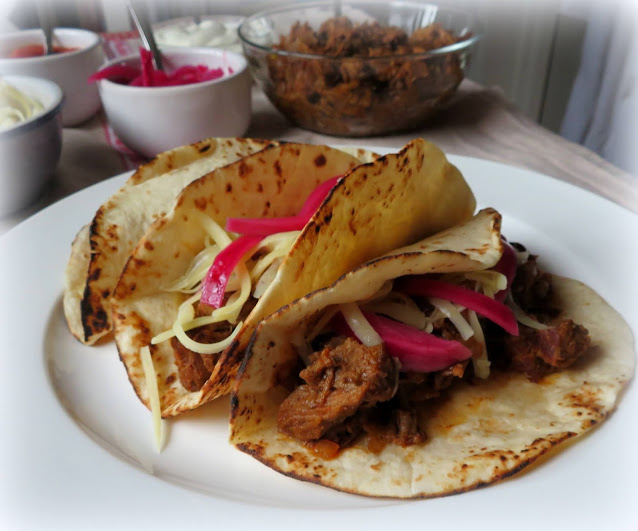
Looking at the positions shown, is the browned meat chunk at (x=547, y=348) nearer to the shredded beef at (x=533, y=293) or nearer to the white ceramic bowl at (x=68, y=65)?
the shredded beef at (x=533, y=293)

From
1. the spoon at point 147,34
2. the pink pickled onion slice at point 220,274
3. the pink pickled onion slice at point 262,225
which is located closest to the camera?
the pink pickled onion slice at point 220,274

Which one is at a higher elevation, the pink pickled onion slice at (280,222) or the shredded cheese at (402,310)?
the pink pickled onion slice at (280,222)

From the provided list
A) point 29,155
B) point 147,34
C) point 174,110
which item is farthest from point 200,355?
point 147,34

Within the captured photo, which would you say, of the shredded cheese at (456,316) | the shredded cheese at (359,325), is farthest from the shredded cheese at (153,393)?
the shredded cheese at (456,316)

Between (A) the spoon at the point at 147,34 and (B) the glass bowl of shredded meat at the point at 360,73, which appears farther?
(A) the spoon at the point at 147,34

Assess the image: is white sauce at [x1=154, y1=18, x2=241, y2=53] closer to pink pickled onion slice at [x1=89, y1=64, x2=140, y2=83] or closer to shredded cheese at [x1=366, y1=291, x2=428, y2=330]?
pink pickled onion slice at [x1=89, y1=64, x2=140, y2=83]

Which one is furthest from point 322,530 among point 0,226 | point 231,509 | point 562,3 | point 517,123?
point 562,3
